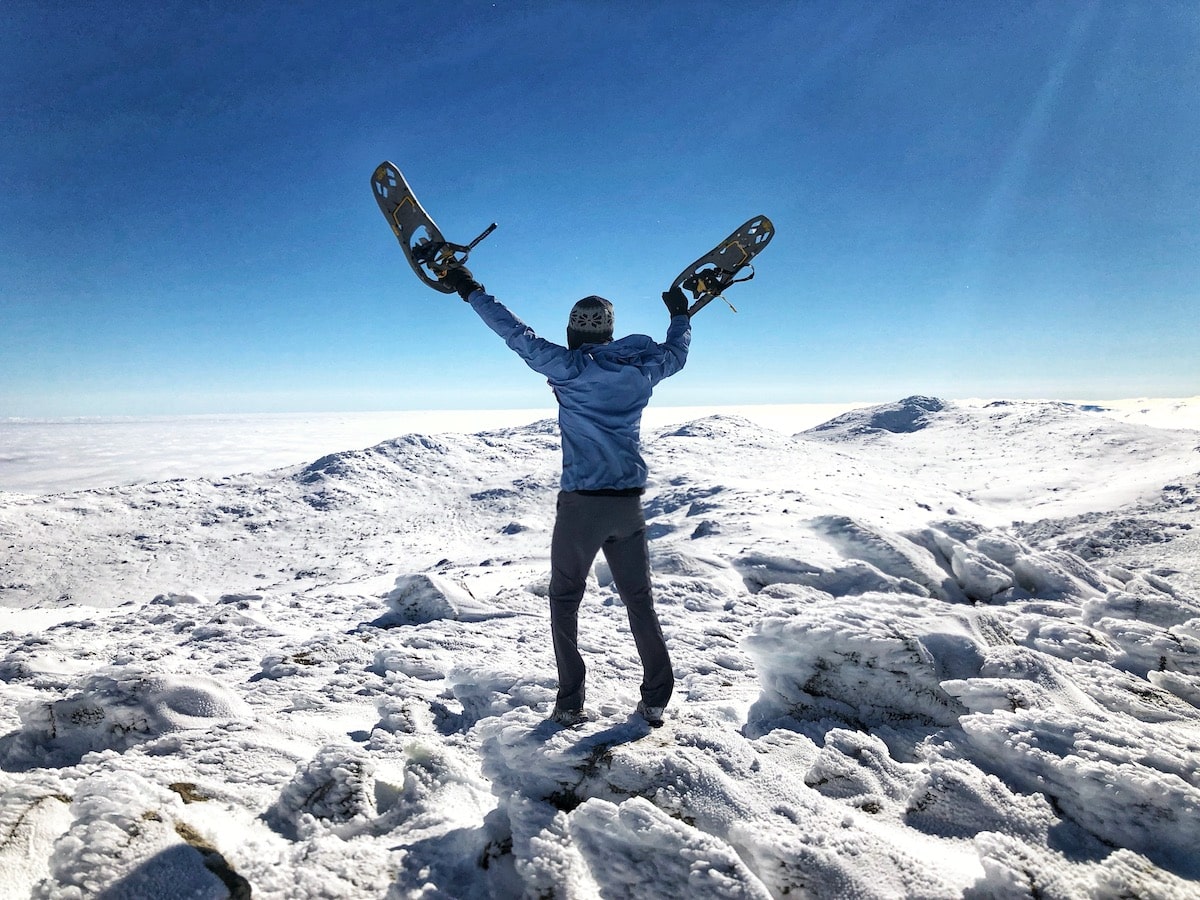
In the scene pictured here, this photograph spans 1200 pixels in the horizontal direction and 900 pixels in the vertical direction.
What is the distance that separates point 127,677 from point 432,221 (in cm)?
357

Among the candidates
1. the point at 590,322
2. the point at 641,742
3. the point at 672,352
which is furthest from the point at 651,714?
the point at 590,322

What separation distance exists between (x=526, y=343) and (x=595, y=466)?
75 cm

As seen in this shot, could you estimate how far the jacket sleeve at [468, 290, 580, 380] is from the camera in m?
2.93

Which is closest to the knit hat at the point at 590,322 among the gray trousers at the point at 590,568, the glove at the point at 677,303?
the glove at the point at 677,303

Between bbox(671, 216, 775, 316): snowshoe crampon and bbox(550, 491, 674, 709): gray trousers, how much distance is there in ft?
5.42

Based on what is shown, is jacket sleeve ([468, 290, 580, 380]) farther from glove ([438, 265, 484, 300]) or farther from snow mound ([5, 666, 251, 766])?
snow mound ([5, 666, 251, 766])

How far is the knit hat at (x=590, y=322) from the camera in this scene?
10.2 feet

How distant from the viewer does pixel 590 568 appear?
3.02 m

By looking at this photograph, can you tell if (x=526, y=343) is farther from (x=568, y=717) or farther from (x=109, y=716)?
(x=109, y=716)

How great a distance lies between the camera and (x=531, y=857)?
6.57ft

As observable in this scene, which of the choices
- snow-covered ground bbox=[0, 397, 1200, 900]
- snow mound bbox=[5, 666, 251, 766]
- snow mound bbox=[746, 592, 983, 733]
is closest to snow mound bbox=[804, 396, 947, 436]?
snow-covered ground bbox=[0, 397, 1200, 900]

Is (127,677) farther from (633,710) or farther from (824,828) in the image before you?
(824,828)

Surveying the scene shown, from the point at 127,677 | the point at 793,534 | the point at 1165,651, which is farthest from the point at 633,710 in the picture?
the point at 793,534

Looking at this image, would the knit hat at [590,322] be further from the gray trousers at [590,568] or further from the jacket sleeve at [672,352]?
the gray trousers at [590,568]
